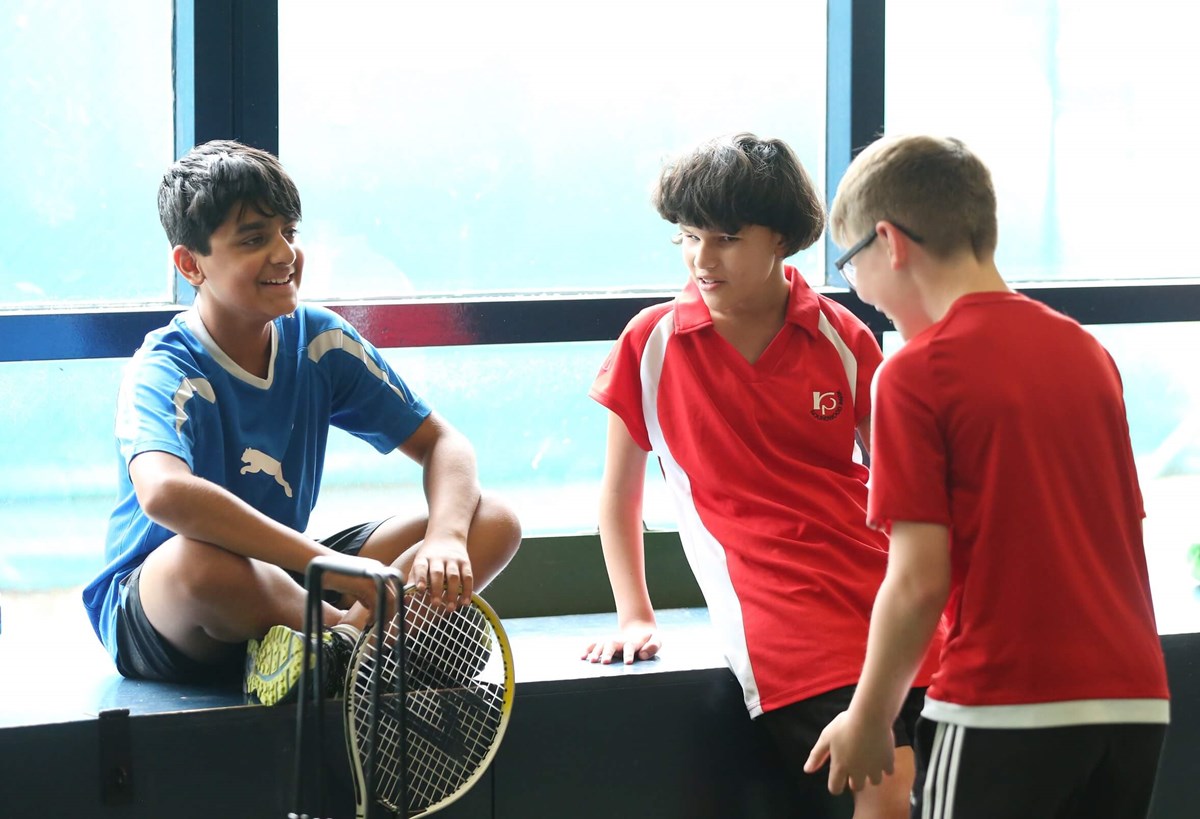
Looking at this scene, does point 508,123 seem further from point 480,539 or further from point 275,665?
point 275,665

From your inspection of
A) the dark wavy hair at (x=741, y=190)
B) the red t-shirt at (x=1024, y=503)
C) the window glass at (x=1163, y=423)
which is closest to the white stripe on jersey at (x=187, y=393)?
the dark wavy hair at (x=741, y=190)

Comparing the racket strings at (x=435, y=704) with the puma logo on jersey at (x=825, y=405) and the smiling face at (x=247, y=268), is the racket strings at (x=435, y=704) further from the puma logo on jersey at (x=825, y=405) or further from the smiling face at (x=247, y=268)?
the puma logo on jersey at (x=825, y=405)

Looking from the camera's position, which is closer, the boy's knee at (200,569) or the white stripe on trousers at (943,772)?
the white stripe on trousers at (943,772)

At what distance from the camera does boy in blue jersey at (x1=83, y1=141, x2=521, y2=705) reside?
1.96 m

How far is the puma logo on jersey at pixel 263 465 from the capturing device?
216 cm

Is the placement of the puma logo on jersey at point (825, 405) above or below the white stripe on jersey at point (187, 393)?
below

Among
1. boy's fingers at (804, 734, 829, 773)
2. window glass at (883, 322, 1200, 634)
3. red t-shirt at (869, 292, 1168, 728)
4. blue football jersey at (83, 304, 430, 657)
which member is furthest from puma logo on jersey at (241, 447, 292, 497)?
window glass at (883, 322, 1200, 634)

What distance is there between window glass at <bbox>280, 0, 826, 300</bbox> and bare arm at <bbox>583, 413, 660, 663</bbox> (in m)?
0.48

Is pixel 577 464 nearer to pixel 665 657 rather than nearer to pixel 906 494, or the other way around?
pixel 665 657

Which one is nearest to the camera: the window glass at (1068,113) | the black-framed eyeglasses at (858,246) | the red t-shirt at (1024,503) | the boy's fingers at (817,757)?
the red t-shirt at (1024,503)

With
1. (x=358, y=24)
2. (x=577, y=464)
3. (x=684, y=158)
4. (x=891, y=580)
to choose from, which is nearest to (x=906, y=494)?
(x=891, y=580)

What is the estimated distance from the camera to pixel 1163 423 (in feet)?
10.8

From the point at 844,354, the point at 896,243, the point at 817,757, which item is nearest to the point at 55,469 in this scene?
the point at 844,354

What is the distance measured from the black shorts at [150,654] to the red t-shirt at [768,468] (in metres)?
0.61
